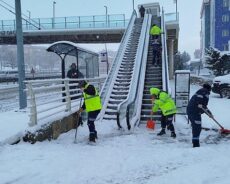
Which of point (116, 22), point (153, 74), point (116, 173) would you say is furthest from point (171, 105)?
point (116, 22)

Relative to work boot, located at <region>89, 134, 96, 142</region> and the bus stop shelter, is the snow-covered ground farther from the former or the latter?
the bus stop shelter

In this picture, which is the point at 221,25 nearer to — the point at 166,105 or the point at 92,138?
the point at 166,105

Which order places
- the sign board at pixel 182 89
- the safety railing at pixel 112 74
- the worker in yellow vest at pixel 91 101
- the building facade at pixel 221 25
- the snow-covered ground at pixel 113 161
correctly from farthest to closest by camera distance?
1. the building facade at pixel 221 25
2. the safety railing at pixel 112 74
3. the sign board at pixel 182 89
4. the worker in yellow vest at pixel 91 101
5. the snow-covered ground at pixel 113 161

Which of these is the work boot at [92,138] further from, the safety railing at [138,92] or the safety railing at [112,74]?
the safety railing at [112,74]

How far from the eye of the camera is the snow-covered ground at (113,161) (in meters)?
6.24

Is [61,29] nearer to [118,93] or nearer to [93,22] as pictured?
[93,22]

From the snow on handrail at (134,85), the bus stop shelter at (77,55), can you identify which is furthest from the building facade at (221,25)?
the bus stop shelter at (77,55)

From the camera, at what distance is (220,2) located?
6706 cm

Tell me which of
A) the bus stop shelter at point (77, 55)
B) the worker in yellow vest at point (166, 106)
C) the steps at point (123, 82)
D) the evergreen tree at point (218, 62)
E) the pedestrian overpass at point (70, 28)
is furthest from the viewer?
the pedestrian overpass at point (70, 28)

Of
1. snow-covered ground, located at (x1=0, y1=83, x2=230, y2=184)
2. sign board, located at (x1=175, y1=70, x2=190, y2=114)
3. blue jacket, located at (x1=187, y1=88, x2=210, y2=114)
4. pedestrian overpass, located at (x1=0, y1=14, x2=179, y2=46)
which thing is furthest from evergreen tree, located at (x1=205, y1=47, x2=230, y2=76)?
blue jacket, located at (x1=187, y1=88, x2=210, y2=114)

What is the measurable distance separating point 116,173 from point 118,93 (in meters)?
8.41

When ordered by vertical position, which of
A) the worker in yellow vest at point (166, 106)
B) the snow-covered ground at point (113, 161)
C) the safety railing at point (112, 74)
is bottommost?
the snow-covered ground at point (113, 161)

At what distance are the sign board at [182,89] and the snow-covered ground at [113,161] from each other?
369 centimetres

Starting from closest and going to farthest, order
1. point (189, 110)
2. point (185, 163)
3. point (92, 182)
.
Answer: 1. point (92, 182)
2. point (185, 163)
3. point (189, 110)
